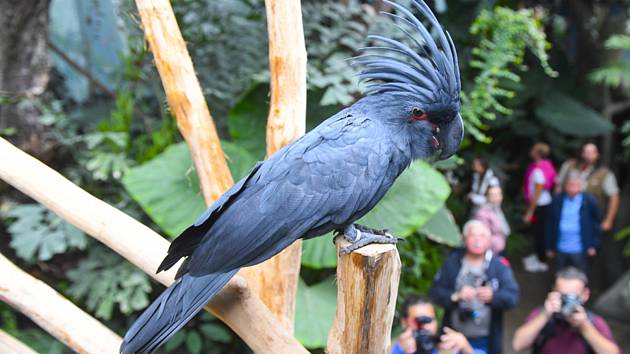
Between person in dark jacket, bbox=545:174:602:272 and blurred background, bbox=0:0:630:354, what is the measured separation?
396 millimetres

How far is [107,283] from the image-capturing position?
3383 mm

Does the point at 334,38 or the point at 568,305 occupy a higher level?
the point at 334,38

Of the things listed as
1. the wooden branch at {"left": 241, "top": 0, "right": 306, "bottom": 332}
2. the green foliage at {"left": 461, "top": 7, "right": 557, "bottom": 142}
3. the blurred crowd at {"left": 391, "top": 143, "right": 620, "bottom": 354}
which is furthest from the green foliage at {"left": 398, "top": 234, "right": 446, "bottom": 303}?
the wooden branch at {"left": 241, "top": 0, "right": 306, "bottom": 332}

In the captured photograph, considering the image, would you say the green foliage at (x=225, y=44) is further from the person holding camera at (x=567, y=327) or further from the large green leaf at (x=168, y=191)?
the person holding camera at (x=567, y=327)

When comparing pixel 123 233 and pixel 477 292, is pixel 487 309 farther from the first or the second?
pixel 123 233

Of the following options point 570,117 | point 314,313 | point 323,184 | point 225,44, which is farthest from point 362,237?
point 570,117

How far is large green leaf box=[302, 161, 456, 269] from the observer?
308 cm

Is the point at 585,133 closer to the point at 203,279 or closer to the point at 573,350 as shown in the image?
the point at 573,350

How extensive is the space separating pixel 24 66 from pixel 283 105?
83.0 inches

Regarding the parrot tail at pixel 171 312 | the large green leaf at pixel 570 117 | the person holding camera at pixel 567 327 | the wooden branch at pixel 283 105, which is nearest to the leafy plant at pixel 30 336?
the wooden branch at pixel 283 105

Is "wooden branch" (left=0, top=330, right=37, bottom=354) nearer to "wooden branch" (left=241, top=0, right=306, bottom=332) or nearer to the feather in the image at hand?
"wooden branch" (left=241, top=0, right=306, bottom=332)

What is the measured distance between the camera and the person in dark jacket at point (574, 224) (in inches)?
163

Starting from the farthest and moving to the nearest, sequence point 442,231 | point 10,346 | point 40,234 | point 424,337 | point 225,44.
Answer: point 225,44 → point 442,231 → point 40,234 → point 424,337 → point 10,346

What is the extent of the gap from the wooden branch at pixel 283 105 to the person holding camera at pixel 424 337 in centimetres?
45
